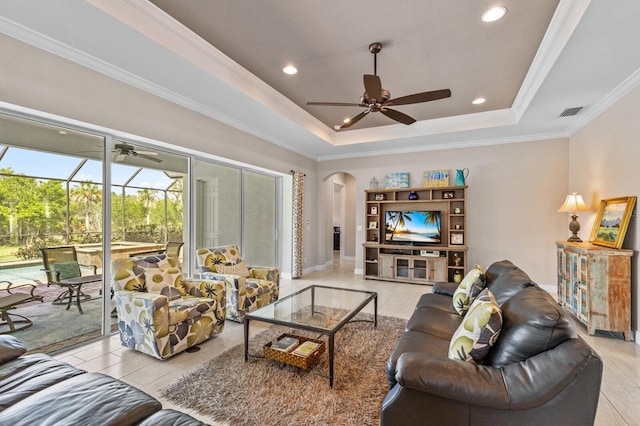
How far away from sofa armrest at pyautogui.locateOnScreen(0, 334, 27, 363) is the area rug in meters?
0.94

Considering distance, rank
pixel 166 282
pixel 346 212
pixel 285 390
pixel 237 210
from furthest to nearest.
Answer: pixel 346 212
pixel 237 210
pixel 166 282
pixel 285 390

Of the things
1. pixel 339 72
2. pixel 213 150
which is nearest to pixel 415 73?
pixel 339 72

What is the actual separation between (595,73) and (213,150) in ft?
15.4

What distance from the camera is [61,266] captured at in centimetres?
305

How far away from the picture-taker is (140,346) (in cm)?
279

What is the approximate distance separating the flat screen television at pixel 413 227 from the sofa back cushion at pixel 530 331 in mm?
4422

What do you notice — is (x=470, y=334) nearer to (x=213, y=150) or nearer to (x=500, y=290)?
(x=500, y=290)

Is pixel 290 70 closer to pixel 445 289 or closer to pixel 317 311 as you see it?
pixel 317 311

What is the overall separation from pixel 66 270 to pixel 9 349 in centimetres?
162

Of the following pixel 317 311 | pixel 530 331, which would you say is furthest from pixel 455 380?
pixel 317 311

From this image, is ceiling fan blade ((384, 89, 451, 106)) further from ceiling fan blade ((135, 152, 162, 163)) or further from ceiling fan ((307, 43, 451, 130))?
ceiling fan blade ((135, 152, 162, 163))

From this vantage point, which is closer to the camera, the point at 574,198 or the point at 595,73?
the point at 595,73

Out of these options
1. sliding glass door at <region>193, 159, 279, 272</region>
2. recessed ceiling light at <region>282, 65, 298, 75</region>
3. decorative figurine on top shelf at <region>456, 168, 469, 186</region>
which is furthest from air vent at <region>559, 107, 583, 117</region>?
sliding glass door at <region>193, 159, 279, 272</region>

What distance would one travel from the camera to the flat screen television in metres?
6.00
